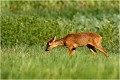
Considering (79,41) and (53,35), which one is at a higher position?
(53,35)

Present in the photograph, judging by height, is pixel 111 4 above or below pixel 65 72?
above

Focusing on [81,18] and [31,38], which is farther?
[81,18]

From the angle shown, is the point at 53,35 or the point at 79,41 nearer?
the point at 79,41

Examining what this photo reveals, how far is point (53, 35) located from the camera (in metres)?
21.6

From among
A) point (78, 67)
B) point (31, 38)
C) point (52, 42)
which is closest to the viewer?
point (78, 67)

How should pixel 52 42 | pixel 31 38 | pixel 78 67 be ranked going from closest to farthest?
pixel 78 67 → pixel 52 42 → pixel 31 38

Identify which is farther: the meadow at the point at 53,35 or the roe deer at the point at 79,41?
the roe deer at the point at 79,41

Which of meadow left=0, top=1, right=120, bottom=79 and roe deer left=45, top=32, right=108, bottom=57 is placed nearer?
meadow left=0, top=1, right=120, bottom=79

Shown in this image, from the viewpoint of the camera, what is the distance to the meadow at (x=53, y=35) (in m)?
9.22

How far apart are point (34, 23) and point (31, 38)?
0.70 m

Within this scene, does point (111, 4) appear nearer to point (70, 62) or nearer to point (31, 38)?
point (31, 38)

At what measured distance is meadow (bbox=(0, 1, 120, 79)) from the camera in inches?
363

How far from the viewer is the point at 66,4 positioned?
29.7 metres

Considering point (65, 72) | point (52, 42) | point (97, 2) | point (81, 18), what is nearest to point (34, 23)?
point (81, 18)
